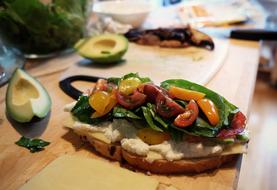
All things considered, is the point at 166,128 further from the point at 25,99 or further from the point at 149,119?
the point at 25,99

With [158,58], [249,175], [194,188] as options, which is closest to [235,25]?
[158,58]

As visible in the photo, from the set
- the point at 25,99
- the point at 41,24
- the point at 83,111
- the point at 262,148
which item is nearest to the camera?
the point at 83,111

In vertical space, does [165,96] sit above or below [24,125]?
above

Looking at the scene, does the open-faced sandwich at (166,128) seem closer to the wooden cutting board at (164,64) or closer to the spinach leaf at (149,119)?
the spinach leaf at (149,119)

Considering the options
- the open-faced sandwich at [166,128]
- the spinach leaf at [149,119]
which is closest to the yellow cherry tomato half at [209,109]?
the open-faced sandwich at [166,128]

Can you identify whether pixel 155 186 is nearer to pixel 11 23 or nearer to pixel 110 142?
pixel 110 142

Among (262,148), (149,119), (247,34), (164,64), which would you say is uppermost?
(247,34)

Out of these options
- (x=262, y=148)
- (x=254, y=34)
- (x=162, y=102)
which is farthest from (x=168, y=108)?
(x=262, y=148)
